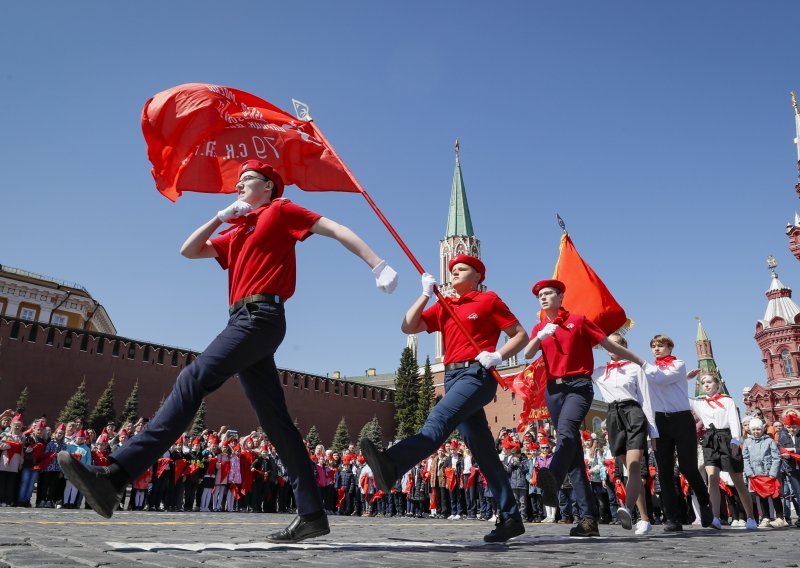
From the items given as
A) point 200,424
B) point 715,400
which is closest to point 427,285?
point 715,400

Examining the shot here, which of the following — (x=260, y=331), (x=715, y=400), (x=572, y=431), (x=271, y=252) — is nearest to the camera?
(x=260, y=331)

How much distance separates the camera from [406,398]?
67.4 metres

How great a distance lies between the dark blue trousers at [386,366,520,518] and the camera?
409 cm

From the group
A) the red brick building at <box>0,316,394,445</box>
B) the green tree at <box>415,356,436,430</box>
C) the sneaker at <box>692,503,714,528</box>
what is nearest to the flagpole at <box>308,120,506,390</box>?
the sneaker at <box>692,503,714,528</box>

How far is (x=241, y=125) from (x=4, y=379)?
141 ft

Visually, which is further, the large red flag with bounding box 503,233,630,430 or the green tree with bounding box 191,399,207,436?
the green tree with bounding box 191,399,207,436

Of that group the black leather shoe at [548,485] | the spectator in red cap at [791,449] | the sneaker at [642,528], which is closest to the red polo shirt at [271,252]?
the black leather shoe at [548,485]

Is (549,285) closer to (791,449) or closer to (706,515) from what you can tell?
(706,515)

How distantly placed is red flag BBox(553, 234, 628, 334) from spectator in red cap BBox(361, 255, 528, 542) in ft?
13.9

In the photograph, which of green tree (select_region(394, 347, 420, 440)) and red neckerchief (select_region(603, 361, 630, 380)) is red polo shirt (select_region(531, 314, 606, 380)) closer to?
red neckerchief (select_region(603, 361, 630, 380))

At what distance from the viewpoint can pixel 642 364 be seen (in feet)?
20.1

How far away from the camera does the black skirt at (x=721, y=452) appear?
7.96 metres

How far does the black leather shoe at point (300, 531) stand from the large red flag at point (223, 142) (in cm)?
346

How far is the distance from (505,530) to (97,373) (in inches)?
1842
